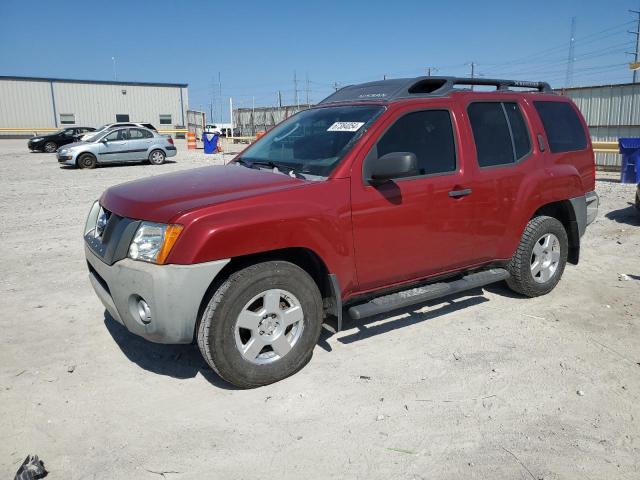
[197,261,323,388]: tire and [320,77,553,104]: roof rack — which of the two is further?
[320,77,553,104]: roof rack

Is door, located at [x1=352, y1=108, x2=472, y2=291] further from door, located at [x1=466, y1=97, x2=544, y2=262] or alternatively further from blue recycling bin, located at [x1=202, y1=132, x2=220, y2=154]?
blue recycling bin, located at [x1=202, y1=132, x2=220, y2=154]

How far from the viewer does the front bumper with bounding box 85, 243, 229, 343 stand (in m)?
3.19

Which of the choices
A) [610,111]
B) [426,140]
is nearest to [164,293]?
[426,140]

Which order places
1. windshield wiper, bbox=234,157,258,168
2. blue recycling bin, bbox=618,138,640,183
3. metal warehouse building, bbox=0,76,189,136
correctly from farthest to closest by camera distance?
metal warehouse building, bbox=0,76,189,136
blue recycling bin, bbox=618,138,640,183
windshield wiper, bbox=234,157,258,168

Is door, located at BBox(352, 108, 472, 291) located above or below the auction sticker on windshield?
below

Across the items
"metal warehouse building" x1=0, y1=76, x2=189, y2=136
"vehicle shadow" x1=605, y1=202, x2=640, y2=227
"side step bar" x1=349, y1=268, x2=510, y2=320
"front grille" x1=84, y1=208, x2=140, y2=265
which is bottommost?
"vehicle shadow" x1=605, y1=202, x2=640, y2=227

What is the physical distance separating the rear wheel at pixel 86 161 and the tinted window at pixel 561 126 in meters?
16.9

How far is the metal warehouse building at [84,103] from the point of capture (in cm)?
4409

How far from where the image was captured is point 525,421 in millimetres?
3215

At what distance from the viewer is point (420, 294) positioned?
4219 millimetres

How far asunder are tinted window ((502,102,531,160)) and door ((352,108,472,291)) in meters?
0.85

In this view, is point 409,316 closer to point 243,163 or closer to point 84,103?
point 243,163

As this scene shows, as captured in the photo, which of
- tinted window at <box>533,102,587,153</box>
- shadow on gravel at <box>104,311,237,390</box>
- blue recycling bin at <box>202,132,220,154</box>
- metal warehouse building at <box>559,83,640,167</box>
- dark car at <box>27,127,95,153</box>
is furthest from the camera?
dark car at <box>27,127,95,153</box>

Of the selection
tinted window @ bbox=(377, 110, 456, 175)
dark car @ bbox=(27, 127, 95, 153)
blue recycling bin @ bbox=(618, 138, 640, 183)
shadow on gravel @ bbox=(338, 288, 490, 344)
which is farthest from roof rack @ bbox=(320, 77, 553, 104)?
dark car @ bbox=(27, 127, 95, 153)
